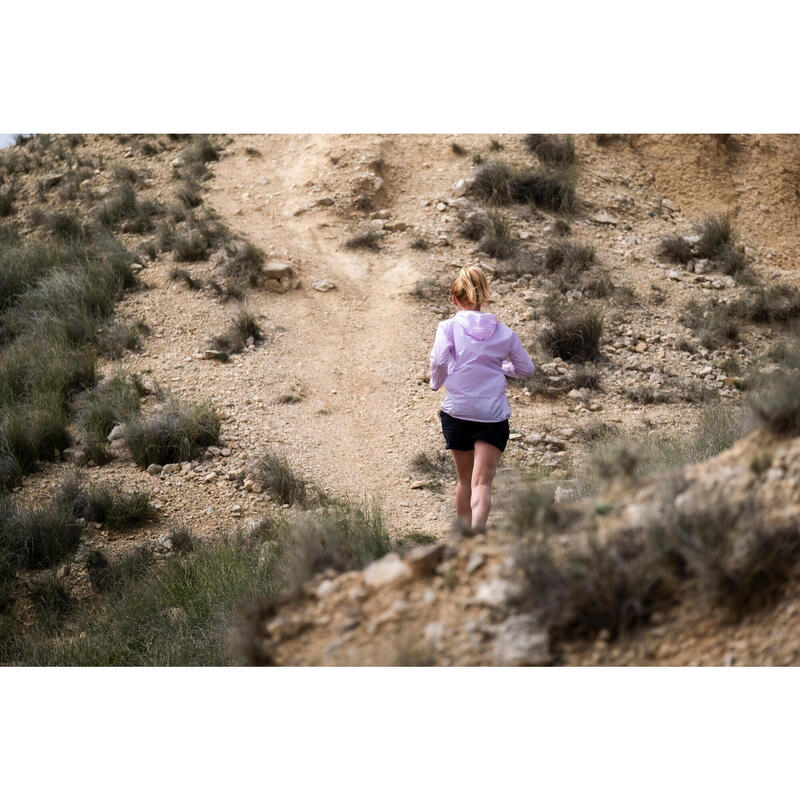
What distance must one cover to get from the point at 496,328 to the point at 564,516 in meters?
1.41

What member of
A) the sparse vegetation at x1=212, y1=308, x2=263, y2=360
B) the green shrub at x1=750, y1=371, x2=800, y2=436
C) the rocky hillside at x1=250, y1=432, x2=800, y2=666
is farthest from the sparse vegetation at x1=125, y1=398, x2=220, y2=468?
the green shrub at x1=750, y1=371, x2=800, y2=436

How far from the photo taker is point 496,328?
4.14 meters

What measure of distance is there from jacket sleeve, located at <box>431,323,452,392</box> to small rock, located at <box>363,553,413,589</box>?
1278 millimetres

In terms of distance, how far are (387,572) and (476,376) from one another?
1.41 meters

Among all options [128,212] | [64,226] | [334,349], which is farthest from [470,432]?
[64,226]

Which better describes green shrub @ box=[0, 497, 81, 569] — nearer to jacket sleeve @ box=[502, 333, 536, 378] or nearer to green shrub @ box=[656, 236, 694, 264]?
jacket sleeve @ box=[502, 333, 536, 378]

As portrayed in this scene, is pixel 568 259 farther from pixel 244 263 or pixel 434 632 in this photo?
pixel 434 632

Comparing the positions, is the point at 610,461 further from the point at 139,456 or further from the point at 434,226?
the point at 434,226

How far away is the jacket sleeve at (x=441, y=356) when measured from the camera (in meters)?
4.13

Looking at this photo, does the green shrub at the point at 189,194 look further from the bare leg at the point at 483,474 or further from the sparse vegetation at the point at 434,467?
the bare leg at the point at 483,474

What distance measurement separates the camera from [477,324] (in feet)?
13.5

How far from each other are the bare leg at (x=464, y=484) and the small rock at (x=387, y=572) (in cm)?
121

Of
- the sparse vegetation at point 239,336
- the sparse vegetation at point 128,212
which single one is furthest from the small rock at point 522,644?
the sparse vegetation at point 128,212

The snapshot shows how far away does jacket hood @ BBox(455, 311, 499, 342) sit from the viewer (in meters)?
4.09
